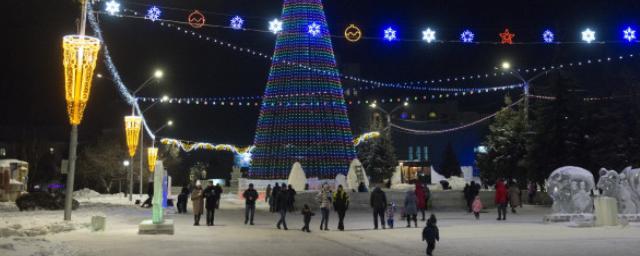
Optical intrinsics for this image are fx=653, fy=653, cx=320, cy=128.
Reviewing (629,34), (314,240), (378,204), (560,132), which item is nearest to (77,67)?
(314,240)

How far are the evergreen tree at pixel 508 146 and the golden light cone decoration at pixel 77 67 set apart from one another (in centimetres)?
2652

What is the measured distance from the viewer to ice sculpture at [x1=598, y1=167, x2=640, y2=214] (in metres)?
21.3

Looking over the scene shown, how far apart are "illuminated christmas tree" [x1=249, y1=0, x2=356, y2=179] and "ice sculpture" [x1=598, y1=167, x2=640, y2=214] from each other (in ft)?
70.5

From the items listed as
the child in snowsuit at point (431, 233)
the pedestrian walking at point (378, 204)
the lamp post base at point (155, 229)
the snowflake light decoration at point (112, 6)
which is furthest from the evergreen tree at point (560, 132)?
the child in snowsuit at point (431, 233)

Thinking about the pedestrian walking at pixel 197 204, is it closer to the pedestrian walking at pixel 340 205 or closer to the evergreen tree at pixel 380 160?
the pedestrian walking at pixel 340 205

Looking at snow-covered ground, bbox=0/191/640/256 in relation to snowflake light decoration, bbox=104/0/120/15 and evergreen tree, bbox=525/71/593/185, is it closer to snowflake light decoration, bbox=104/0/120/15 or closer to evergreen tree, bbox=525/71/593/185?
snowflake light decoration, bbox=104/0/120/15

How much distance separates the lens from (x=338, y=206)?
1955cm

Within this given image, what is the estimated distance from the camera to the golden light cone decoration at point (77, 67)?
19.1 meters

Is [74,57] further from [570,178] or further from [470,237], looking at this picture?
[570,178]

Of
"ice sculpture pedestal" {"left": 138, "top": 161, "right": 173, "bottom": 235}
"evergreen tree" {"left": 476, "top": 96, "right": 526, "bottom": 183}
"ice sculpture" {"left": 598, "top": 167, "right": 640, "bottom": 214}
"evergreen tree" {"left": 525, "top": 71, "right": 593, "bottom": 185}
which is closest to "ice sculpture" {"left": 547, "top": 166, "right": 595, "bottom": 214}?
"ice sculpture" {"left": 598, "top": 167, "right": 640, "bottom": 214}

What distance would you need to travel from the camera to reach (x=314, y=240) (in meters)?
16.0

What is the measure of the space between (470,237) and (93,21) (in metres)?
14.8

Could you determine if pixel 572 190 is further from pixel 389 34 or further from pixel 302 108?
pixel 302 108

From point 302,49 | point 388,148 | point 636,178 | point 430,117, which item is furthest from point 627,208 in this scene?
point 430,117
